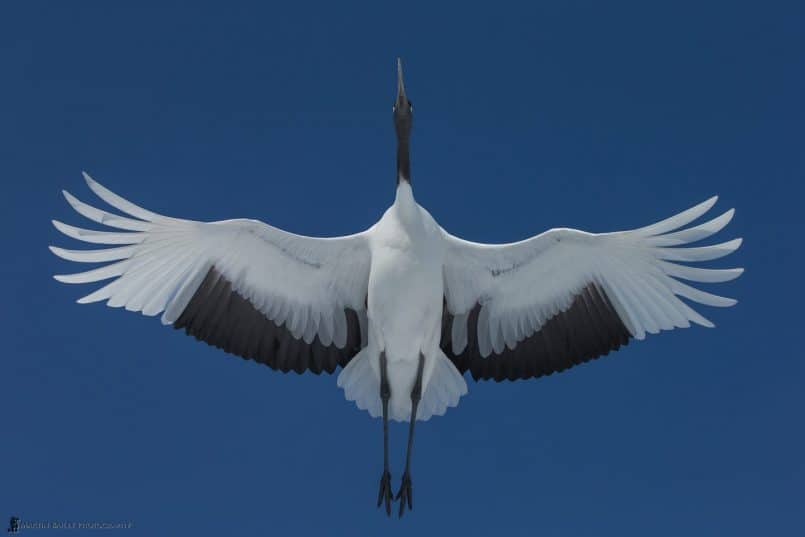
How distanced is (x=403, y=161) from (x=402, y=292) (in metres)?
1.83

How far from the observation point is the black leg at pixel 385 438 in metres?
13.7

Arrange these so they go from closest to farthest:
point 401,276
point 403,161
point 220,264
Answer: point 401,276, point 220,264, point 403,161

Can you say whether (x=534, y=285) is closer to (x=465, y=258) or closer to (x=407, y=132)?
(x=465, y=258)

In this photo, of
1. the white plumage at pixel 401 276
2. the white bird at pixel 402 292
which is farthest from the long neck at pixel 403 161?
the white plumage at pixel 401 276

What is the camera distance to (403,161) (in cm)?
1395

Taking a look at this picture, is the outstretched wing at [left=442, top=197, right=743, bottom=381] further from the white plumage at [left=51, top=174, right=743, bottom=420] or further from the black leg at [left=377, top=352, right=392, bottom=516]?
the black leg at [left=377, top=352, right=392, bottom=516]

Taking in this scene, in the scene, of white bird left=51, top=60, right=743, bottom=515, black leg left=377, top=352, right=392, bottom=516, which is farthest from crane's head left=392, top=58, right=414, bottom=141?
black leg left=377, top=352, right=392, bottom=516

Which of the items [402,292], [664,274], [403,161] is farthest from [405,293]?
[664,274]

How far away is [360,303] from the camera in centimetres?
1423

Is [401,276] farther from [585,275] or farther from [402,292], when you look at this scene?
[585,275]

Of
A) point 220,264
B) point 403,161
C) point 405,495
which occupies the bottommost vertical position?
point 405,495

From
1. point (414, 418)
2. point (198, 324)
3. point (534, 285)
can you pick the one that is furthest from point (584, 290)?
point (198, 324)

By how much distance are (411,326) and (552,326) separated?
2030mm

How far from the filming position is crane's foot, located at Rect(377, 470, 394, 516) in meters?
13.8
